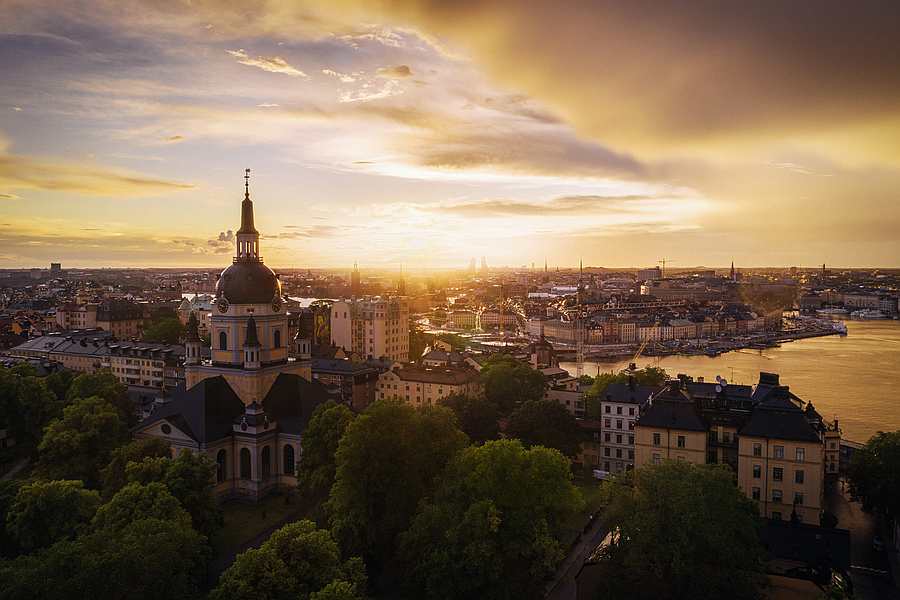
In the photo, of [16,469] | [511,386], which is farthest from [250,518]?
[511,386]

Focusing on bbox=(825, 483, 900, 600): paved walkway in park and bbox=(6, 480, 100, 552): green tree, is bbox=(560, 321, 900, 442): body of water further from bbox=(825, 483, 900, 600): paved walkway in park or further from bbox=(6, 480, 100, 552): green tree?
bbox=(6, 480, 100, 552): green tree

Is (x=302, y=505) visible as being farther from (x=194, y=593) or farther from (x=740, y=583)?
(x=740, y=583)

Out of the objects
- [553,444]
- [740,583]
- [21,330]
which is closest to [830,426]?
[553,444]

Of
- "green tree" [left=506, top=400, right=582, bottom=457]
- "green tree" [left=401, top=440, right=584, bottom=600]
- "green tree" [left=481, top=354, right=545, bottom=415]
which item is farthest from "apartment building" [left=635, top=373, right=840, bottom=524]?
"green tree" [left=481, top=354, right=545, bottom=415]

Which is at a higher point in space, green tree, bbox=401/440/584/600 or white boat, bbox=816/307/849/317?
green tree, bbox=401/440/584/600

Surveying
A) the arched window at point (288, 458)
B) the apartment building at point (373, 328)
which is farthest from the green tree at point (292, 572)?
the apartment building at point (373, 328)

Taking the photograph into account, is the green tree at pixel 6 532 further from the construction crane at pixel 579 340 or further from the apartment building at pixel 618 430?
the construction crane at pixel 579 340

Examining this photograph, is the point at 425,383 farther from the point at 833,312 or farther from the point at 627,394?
the point at 833,312
